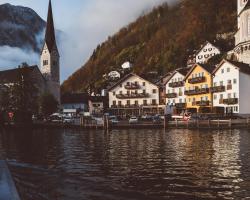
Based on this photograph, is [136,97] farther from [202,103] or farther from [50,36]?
[50,36]

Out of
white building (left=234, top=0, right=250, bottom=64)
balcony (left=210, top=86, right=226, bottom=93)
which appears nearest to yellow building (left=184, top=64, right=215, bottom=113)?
balcony (left=210, top=86, right=226, bottom=93)

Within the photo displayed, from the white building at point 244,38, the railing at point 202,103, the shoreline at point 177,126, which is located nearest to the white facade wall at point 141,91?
the railing at point 202,103

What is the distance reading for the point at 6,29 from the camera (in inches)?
7702

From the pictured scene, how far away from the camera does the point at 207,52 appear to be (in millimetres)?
149125

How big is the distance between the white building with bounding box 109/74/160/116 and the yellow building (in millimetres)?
16886

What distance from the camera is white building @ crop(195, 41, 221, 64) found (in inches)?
5782

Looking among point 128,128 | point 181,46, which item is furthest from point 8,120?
point 181,46

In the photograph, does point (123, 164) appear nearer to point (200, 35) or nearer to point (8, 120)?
point (8, 120)

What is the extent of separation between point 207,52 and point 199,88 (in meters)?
40.4

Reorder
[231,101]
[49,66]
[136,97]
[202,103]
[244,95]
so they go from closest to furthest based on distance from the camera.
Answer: [244,95] < [231,101] < [202,103] < [136,97] < [49,66]

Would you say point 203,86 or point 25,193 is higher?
point 203,86

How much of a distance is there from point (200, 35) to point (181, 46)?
943 centimetres

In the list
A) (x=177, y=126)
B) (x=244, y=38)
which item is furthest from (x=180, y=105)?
(x=177, y=126)

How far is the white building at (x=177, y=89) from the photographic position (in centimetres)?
11956
